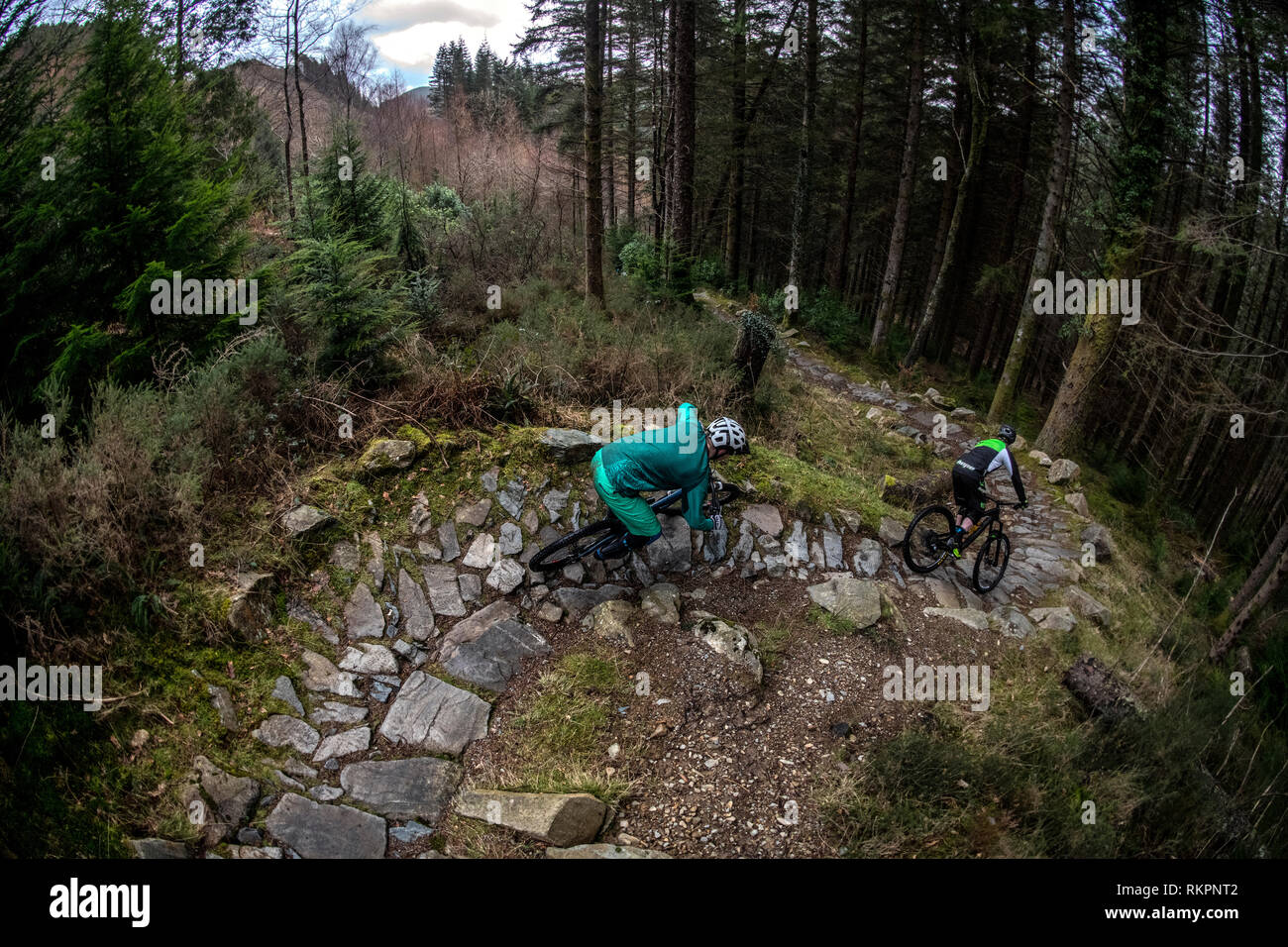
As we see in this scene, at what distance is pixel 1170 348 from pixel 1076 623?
17.0 ft

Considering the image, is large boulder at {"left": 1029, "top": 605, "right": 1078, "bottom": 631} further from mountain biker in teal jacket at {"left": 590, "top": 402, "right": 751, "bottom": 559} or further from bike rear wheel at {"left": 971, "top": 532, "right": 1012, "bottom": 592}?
mountain biker in teal jacket at {"left": 590, "top": 402, "right": 751, "bottom": 559}

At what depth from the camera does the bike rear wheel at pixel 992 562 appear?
7.05 metres

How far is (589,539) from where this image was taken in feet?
19.1

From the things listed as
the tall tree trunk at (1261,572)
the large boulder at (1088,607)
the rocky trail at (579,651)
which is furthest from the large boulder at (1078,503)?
the rocky trail at (579,651)

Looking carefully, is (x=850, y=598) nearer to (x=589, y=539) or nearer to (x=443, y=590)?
(x=589, y=539)

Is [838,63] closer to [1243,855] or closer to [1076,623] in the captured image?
[1076,623]

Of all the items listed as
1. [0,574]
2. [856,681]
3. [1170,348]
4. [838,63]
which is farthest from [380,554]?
[838,63]

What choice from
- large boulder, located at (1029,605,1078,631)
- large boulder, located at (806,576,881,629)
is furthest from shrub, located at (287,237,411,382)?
large boulder, located at (1029,605,1078,631)

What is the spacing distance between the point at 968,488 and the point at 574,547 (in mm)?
4615

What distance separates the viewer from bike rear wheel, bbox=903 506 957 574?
22.2 ft

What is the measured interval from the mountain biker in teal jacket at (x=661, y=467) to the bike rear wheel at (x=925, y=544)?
282 cm

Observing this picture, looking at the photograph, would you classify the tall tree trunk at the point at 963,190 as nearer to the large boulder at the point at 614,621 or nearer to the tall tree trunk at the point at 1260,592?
the tall tree trunk at the point at 1260,592

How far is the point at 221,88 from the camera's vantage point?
14.3 meters
